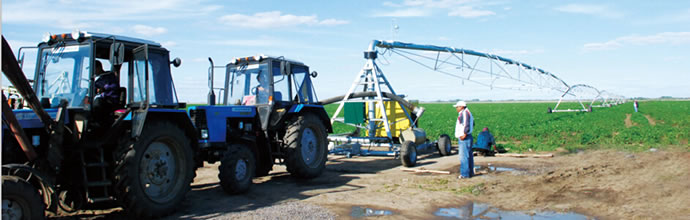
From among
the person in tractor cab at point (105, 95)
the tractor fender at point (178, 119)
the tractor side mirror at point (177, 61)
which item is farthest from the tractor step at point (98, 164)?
the tractor side mirror at point (177, 61)

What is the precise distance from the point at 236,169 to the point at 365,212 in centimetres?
234

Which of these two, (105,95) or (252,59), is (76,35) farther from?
(252,59)

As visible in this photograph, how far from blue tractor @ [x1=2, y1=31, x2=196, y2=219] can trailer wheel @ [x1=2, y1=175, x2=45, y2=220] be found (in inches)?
2.6

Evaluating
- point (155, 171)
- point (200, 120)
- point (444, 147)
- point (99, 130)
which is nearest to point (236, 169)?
point (200, 120)

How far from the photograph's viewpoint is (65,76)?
611 centimetres

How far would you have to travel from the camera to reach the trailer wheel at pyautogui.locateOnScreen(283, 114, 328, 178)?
9.27 metres

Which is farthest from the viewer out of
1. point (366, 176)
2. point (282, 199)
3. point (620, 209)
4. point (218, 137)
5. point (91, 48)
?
point (366, 176)

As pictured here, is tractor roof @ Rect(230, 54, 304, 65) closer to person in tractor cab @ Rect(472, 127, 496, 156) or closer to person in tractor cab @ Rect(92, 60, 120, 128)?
person in tractor cab @ Rect(92, 60, 120, 128)

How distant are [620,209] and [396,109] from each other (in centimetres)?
795

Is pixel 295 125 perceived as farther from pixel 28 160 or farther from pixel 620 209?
pixel 620 209

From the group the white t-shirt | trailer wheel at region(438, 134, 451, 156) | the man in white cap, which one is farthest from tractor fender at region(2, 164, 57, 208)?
trailer wheel at region(438, 134, 451, 156)

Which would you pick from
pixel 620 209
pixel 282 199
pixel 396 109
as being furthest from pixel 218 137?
pixel 396 109

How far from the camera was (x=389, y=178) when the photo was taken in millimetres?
9898

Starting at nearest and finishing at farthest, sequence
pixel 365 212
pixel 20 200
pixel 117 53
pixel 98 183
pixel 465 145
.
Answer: pixel 20 200, pixel 98 183, pixel 117 53, pixel 365 212, pixel 465 145
